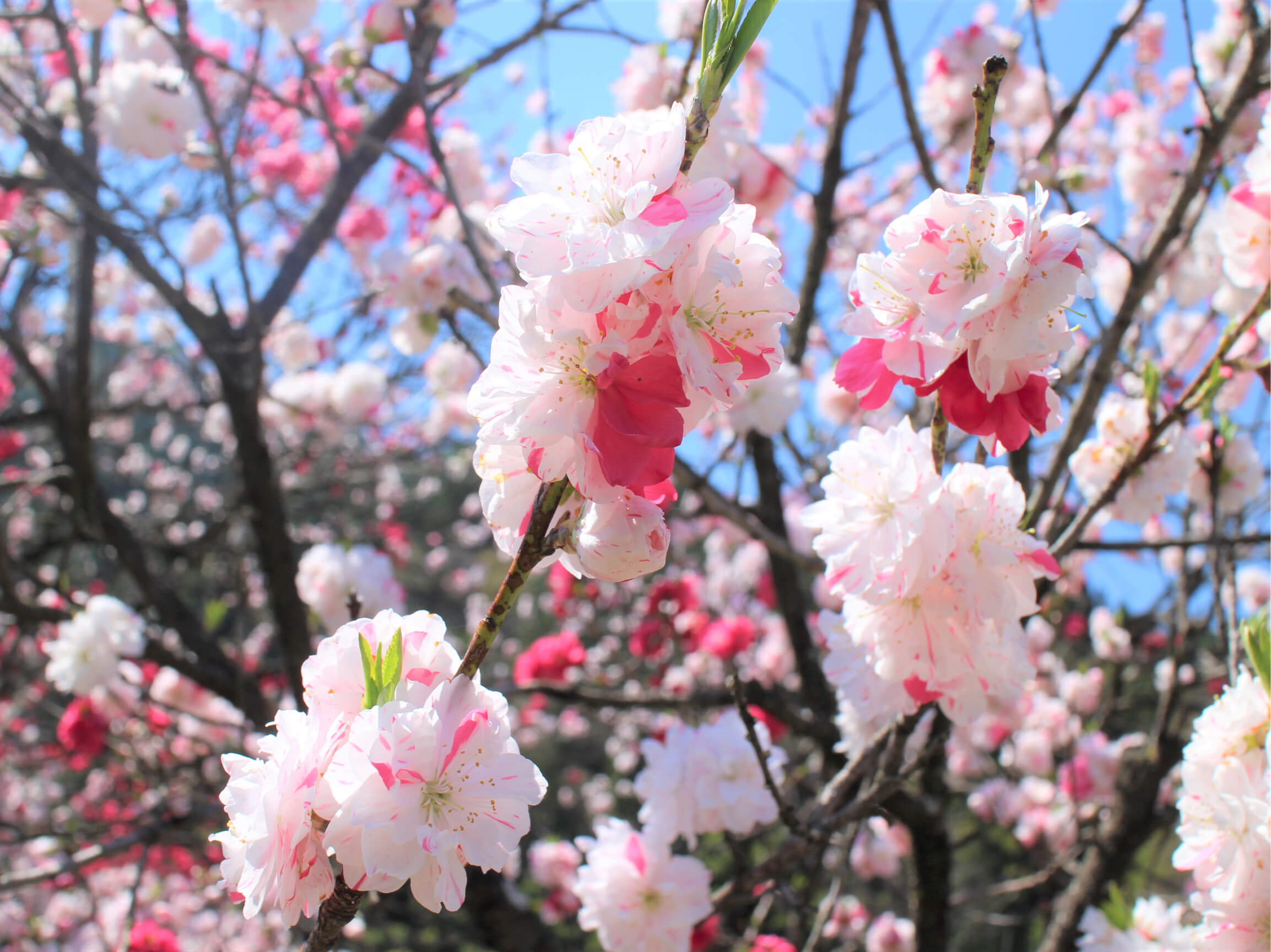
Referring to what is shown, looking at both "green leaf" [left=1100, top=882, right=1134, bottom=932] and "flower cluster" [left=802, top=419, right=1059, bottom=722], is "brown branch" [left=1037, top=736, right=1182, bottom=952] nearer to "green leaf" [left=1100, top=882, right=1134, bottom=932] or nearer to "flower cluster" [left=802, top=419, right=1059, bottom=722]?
"green leaf" [left=1100, top=882, right=1134, bottom=932]

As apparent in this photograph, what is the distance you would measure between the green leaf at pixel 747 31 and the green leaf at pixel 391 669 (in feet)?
1.98

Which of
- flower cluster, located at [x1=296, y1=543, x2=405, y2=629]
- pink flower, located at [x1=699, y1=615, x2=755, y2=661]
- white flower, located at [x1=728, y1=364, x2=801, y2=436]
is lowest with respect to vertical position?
flower cluster, located at [x1=296, y1=543, x2=405, y2=629]

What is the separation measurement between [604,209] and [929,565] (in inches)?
24.0

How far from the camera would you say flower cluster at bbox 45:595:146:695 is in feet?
9.78

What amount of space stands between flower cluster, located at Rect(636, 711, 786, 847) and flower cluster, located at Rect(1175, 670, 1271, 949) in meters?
0.87

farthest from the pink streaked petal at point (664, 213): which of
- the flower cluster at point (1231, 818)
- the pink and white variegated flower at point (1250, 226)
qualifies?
the pink and white variegated flower at point (1250, 226)

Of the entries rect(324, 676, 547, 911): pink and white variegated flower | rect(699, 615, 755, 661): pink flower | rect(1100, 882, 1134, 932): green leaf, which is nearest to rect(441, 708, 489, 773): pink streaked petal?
rect(324, 676, 547, 911): pink and white variegated flower

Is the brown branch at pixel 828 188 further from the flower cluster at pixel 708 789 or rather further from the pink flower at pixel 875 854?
the pink flower at pixel 875 854

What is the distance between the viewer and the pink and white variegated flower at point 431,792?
741mm

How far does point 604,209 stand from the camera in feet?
2.44

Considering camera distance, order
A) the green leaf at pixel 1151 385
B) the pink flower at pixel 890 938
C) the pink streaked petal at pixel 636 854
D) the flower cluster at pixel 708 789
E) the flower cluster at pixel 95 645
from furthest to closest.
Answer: the pink flower at pixel 890 938 → the flower cluster at pixel 95 645 → the flower cluster at pixel 708 789 → the pink streaked petal at pixel 636 854 → the green leaf at pixel 1151 385

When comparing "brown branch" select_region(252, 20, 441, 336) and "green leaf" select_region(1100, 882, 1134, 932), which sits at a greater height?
"brown branch" select_region(252, 20, 441, 336)

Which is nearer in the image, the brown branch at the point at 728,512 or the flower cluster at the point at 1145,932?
the flower cluster at the point at 1145,932

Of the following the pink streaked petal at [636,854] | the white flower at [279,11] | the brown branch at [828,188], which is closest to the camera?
the pink streaked petal at [636,854]
